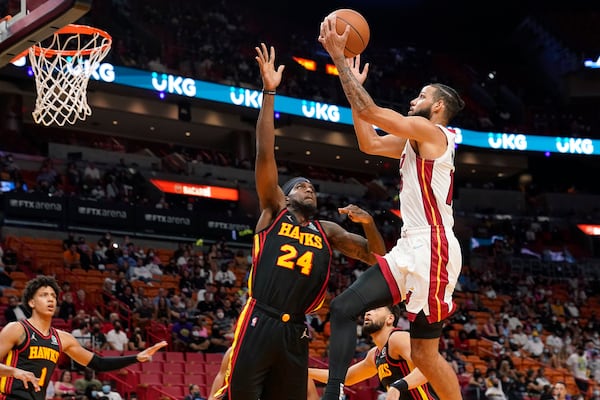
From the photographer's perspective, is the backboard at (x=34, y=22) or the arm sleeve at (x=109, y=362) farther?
the arm sleeve at (x=109, y=362)

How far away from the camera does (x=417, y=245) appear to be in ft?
18.7

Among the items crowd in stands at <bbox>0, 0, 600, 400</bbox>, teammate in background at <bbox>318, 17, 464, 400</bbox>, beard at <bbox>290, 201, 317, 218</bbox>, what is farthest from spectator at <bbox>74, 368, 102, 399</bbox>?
teammate in background at <bbox>318, 17, 464, 400</bbox>

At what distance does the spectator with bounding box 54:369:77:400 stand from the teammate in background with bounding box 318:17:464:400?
26.4 ft

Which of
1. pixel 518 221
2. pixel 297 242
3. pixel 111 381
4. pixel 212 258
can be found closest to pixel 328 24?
pixel 297 242

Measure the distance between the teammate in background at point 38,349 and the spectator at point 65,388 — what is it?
5.10m

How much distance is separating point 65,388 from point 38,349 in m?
5.61

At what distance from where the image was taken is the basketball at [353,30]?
19.9 feet

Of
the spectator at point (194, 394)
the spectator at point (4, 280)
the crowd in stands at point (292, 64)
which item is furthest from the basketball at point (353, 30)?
the crowd in stands at point (292, 64)

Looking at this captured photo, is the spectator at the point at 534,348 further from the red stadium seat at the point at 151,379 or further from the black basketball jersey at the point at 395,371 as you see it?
the black basketball jersey at the point at 395,371

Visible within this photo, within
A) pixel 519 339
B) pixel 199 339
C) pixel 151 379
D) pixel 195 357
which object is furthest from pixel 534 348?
pixel 151 379

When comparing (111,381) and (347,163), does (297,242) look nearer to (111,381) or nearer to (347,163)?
Answer: (111,381)

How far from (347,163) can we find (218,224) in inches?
425

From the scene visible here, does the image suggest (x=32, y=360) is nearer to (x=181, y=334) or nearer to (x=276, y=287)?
(x=276, y=287)

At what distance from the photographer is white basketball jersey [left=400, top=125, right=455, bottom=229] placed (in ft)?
18.9
